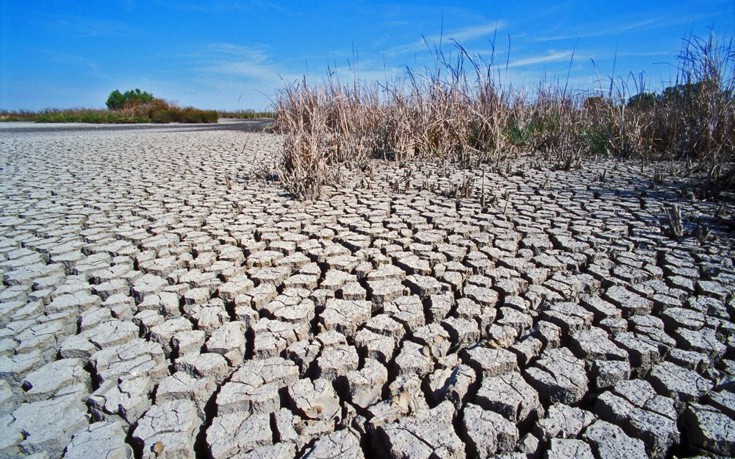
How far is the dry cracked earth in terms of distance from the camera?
3.89 ft

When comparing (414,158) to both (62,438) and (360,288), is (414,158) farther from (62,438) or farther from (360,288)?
(62,438)

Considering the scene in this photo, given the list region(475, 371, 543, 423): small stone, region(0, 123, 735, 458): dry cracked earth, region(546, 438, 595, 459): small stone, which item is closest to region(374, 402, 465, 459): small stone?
region(0, 123, 735, 458): dry cracked earth

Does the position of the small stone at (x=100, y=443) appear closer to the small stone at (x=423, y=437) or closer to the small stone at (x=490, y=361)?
the small stone at (x=423, y=437)

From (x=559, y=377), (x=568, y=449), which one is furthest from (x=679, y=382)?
(x=568, y=449)

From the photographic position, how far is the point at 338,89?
18.1 ft

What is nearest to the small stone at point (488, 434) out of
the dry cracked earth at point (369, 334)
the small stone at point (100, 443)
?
the dry cracked earth at point (369, 334)

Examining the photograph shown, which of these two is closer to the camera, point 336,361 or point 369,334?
point 336,361

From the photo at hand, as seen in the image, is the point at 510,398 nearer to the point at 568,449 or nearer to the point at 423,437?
the point at 568,449

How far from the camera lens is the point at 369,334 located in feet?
5.34

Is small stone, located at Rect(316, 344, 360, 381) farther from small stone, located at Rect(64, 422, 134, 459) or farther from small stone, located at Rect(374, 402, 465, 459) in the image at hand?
small stone, located at Rect(64, 422, 134, 459)

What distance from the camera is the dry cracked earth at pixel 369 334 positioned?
1.18 metres

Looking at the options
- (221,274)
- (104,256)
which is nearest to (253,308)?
(221,274)

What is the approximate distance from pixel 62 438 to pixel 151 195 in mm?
2925

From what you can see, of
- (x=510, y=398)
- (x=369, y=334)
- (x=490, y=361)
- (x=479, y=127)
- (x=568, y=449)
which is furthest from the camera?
(x=479, y=127)
